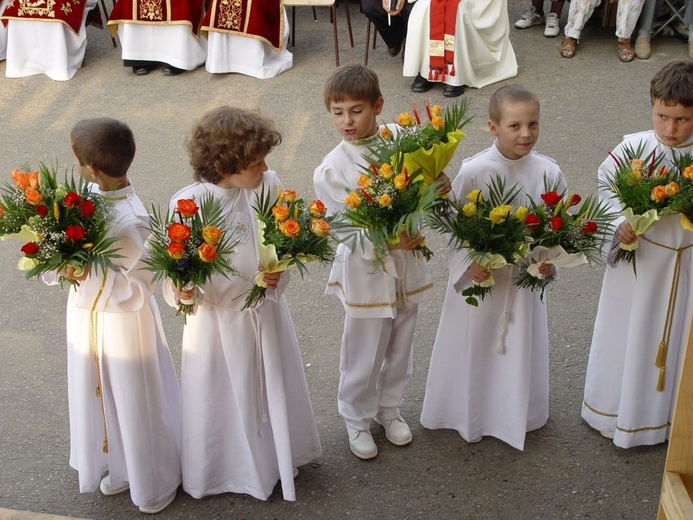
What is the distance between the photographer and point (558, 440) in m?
4.34

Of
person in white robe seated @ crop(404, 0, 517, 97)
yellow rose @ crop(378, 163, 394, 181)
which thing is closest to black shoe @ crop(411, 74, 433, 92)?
person in white robe seated @ crop(404, 0, 517, 97)

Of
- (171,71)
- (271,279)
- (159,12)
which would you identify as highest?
(159,12)

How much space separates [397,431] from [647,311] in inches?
51.4

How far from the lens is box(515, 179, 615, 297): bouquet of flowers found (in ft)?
11.7

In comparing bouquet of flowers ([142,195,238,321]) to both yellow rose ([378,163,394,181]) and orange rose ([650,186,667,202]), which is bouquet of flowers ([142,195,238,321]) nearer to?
yellow rose ([378,163,394,181])

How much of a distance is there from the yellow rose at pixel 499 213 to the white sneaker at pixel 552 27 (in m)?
6.23

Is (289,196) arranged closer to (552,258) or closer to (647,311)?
(552,258)

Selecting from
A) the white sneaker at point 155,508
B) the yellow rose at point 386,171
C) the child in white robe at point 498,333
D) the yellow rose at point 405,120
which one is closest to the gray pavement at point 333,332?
the white sneaker at point 155,508

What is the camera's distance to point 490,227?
358 cm

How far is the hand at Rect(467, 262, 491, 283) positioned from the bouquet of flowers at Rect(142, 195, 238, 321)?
1.06 meters

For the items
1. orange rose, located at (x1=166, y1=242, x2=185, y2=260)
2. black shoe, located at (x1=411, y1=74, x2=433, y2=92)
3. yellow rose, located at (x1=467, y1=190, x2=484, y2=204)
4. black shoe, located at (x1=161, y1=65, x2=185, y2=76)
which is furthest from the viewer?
black shoe, located at (x1=161, y1=65, x2=185, y2=76)

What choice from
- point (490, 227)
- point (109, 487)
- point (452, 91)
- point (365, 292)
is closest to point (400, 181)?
point (490, 227)

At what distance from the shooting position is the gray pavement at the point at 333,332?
402 centimetres

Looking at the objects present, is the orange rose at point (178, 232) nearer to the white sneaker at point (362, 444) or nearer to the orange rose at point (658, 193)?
the white sneaker at point (362, 444)
